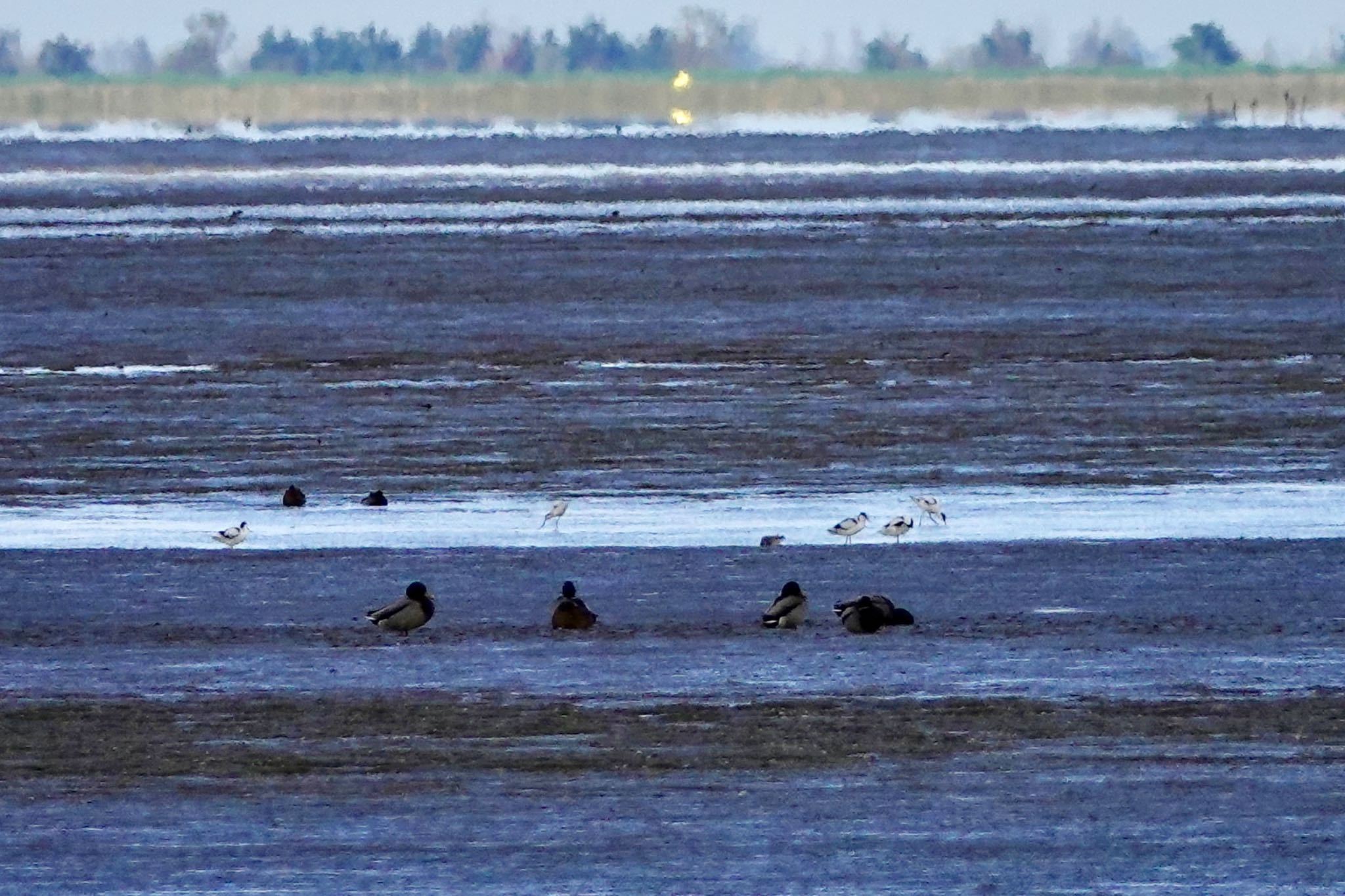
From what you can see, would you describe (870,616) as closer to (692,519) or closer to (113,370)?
(692,519)

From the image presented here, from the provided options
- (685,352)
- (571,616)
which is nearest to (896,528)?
(571,616)

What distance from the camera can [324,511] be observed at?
12234 millimetres

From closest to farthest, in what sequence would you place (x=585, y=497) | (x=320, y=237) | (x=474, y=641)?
(x=474, y=641)
(x=585, y=497)
(x=320, y=237)

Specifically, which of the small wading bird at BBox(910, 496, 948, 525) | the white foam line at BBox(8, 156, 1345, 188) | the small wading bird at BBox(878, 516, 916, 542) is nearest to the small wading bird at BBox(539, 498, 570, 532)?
the small wading bird at BBox(878, 516, 916, 542)

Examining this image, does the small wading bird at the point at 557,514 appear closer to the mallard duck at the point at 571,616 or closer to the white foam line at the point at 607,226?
the mallard duck at the point at 571,616

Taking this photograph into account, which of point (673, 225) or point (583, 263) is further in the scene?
point (673, 225)

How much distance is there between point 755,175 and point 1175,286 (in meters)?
31.4

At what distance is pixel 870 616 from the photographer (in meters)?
9.13

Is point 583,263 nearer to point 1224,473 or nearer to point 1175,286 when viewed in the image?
point 1175,286

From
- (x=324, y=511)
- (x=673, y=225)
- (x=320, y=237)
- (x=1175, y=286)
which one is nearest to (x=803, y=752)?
(x=324, y=511)

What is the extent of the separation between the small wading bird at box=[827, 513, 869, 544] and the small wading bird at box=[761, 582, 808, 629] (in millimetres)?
1734

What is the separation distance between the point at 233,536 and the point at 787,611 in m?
2.90

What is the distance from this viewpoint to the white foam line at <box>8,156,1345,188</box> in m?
54.6

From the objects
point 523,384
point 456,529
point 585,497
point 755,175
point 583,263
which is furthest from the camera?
point 755,175
